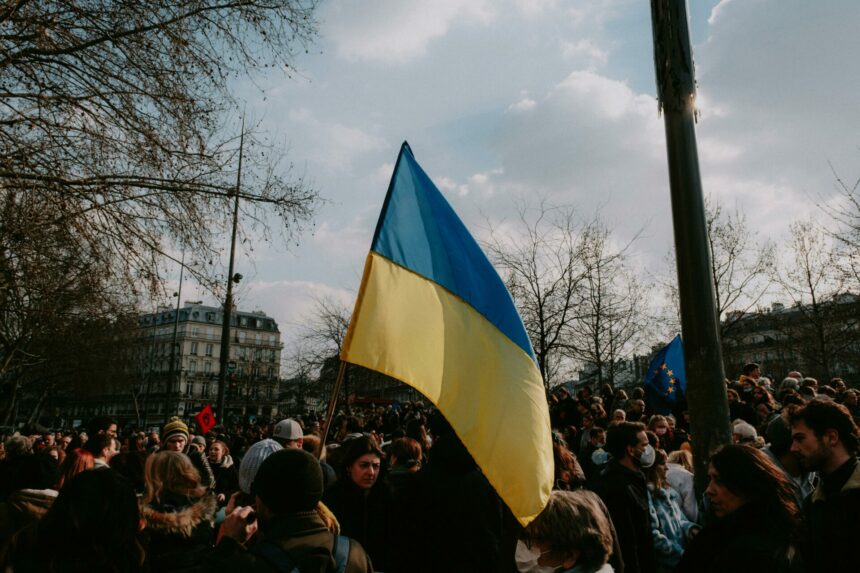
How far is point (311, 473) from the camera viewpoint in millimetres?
2576

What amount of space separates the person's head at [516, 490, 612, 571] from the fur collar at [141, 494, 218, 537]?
1760 millimetres

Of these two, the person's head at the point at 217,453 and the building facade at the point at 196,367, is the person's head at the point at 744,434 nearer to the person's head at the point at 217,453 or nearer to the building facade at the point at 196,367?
the person's head at the point at 217,453

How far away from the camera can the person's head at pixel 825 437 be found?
338 cm

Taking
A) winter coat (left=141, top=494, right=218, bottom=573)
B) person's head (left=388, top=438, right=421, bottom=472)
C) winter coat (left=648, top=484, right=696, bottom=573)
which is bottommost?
winter coat (left=648, top=484, right=696, bottom=573)

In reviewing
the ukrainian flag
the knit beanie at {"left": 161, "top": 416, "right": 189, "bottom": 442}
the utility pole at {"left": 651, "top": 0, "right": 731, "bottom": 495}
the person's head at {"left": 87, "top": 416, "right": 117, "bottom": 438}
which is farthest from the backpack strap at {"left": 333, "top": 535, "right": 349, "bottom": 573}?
the knit beanie at {"left": 161, "top": 416, "right": 189, "bottom": 442}

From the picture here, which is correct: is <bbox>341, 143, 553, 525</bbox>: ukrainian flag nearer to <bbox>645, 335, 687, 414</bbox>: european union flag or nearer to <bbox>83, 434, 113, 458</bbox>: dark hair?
<bbox>83, 434, 113, 458</bbox>: dark hair

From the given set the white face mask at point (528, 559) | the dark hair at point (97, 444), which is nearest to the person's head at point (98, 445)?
the dark hair at point (97, 444)

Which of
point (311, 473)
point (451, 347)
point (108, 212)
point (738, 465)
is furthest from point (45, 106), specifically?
point (738, 465)

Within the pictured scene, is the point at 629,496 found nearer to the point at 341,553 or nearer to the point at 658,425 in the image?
the point at 341,553

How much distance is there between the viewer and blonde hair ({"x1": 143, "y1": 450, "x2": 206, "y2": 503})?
3.54 m

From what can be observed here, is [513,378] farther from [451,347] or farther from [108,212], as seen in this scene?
[108,212]

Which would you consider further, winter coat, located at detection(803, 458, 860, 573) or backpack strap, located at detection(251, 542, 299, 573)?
winter coat, located at detection(803, 458, 860, 573)

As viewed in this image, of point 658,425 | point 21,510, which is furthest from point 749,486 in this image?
point 658,425

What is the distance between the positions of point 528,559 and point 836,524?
146 cm
